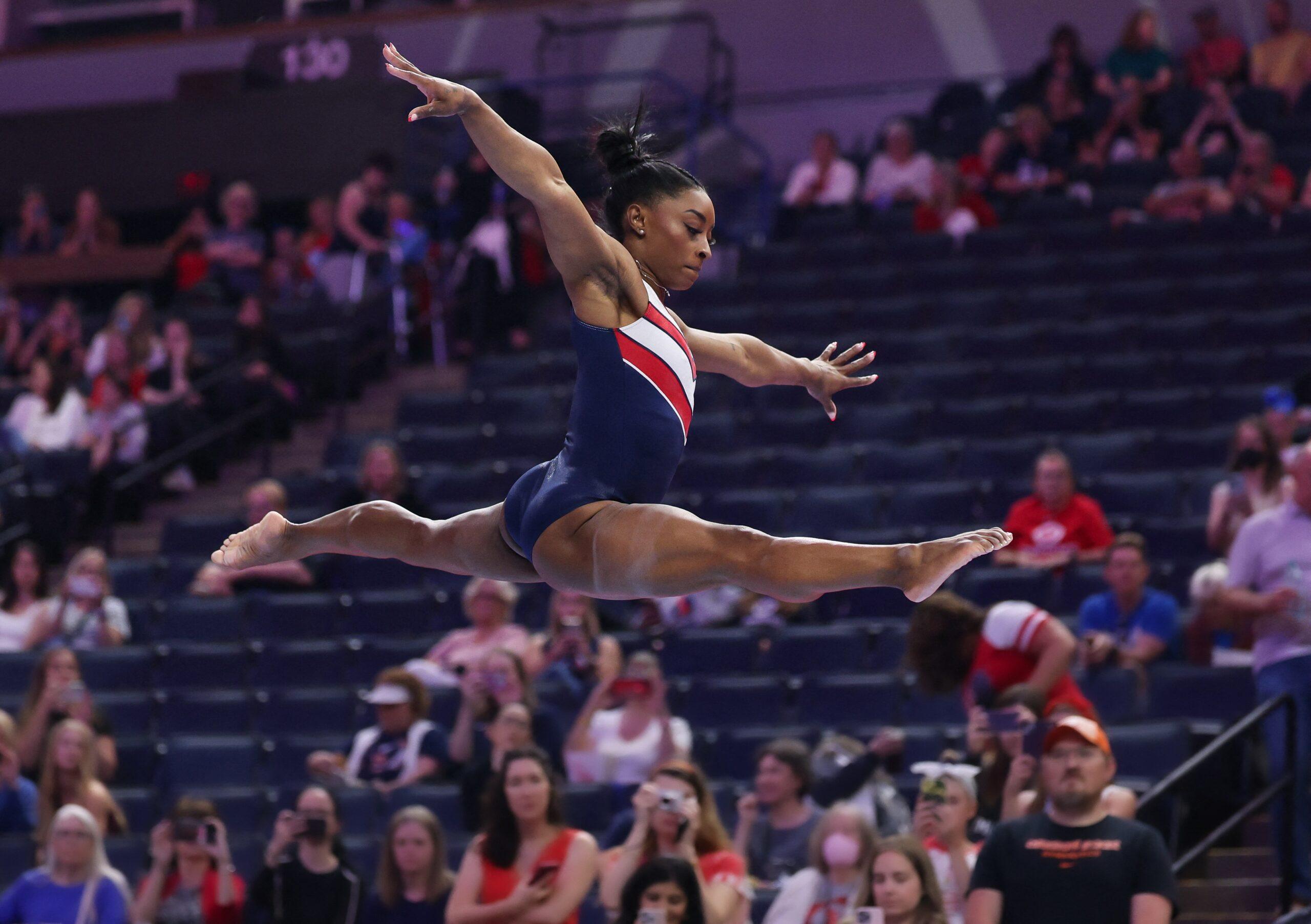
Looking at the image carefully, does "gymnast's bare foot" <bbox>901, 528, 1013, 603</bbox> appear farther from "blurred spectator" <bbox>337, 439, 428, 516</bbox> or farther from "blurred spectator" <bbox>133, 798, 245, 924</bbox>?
"blurred spectator" <bbox>337, 439, 428, 516</bbox>

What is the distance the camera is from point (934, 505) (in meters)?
8.60

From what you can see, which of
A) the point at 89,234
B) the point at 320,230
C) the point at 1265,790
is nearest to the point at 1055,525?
the point at 1265,790

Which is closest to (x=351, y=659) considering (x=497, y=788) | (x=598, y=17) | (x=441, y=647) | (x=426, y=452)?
(x=441, y=647)

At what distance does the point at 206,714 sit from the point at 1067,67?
7.14m

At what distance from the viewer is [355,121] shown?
47.9 ft

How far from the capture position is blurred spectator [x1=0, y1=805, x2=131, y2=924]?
6.46 metres

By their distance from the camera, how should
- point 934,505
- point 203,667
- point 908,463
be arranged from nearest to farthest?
1. point 934,505
2. point 203,667
3. point 908,463

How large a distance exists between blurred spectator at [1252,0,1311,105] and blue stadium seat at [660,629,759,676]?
587 centimetres

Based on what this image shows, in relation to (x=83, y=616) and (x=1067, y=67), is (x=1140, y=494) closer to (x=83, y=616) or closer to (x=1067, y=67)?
(x=1067, y=67)

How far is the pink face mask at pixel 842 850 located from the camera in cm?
552

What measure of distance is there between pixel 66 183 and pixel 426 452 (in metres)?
6.68

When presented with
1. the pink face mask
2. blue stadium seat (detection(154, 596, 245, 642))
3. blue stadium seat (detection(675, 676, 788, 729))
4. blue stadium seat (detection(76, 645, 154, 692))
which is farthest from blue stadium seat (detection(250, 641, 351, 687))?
the pink face mask

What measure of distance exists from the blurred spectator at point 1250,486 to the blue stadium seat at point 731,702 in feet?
6.58

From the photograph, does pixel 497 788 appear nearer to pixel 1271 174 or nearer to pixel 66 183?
pixel 1271 174
